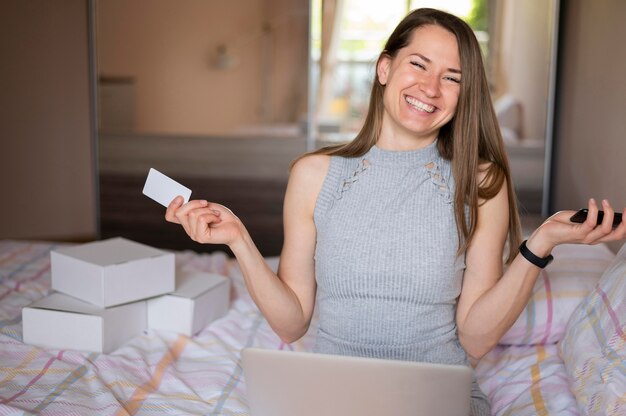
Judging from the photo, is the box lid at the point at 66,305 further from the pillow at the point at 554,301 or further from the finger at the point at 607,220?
the finger at the point at 607,220

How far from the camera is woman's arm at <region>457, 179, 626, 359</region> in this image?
1361 mm

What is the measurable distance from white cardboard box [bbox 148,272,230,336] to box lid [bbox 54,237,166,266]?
13 cm

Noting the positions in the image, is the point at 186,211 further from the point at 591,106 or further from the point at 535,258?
the point at 591,106

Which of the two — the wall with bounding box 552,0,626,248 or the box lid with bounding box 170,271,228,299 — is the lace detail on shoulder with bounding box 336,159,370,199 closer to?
the box lid with bounding box 170,271,228,299

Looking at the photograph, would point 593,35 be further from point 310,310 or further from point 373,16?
point 310,310

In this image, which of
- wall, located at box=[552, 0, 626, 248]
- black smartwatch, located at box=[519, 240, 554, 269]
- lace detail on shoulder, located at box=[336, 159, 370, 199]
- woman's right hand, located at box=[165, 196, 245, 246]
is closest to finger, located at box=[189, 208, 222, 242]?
woman's right hand, located at box=[165, 196, 245, 246]

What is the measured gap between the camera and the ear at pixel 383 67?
5.21 feet

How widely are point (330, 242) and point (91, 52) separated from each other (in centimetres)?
298

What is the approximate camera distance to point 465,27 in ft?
4.91

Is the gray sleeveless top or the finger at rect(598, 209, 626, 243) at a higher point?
the finger at rect(598, 209, 626, 243)

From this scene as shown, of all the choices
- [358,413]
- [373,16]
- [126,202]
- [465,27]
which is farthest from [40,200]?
[358,413]

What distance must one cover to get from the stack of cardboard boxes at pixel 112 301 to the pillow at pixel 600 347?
3.12 feet

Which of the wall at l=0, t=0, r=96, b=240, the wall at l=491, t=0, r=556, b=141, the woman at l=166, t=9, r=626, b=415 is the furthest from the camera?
the wall at l=0, t=0, r=96, b=240

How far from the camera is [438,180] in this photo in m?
1.53
